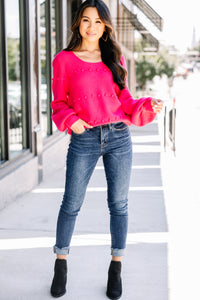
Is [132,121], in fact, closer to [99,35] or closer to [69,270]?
[99,35]

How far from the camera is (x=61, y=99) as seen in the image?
2.85 meters

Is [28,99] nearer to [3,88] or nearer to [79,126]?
[3,88]

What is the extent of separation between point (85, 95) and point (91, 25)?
1.47 feet

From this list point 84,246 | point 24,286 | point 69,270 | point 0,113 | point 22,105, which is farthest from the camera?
point 22,105

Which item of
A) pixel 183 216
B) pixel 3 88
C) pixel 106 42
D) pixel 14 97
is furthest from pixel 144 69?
pixel 106 42

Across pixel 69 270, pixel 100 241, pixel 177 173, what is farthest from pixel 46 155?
pixel 69 270

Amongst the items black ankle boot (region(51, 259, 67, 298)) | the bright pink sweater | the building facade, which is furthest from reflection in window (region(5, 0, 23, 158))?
A: the bright pink sweater

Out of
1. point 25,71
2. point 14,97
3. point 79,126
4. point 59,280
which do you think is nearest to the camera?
point 79,126

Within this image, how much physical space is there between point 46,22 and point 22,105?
1878 mm

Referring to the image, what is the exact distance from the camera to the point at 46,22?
24.1ft

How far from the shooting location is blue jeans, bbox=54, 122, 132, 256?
2812mm

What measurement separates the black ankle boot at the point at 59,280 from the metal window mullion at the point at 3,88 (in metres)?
2.55

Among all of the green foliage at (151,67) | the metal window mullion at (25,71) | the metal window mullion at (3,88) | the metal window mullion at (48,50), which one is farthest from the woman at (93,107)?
the green foliage at (151,67)

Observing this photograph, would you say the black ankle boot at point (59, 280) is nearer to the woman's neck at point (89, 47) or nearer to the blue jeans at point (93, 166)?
the blue jeans at point (93, 166)
